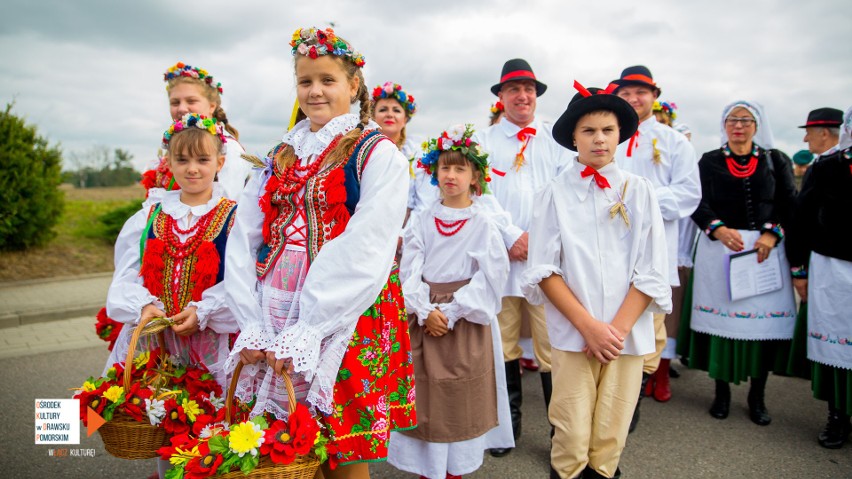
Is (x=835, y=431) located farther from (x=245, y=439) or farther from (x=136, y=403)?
(x=136, y=403)

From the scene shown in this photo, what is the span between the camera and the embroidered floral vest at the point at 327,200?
2145mm

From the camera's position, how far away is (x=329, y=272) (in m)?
2.00

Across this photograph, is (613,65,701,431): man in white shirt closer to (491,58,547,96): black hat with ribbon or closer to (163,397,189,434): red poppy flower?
(491,58,547,96): black hat with ribbon

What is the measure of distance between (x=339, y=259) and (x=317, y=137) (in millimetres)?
546

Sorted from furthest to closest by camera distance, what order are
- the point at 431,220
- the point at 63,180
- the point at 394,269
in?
→ the point at 63,180
the point at 431,220
the point at 394,269

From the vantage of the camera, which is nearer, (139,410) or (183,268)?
(139,410)

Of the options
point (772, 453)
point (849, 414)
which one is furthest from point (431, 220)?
point (849, 414)

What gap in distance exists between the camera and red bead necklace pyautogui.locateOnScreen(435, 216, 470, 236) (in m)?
3.40

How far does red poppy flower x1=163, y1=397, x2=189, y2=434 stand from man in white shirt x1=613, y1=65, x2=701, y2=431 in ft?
10.6

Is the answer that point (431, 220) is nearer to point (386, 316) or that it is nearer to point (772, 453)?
point (386, 316)

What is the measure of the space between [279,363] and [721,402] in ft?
12.4

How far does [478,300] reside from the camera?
318 cm

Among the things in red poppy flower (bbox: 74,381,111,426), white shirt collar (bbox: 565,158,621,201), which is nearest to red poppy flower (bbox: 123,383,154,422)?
red poppy flower (bbox: 74,381,111,426)

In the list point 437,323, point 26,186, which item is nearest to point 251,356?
point 437,323
